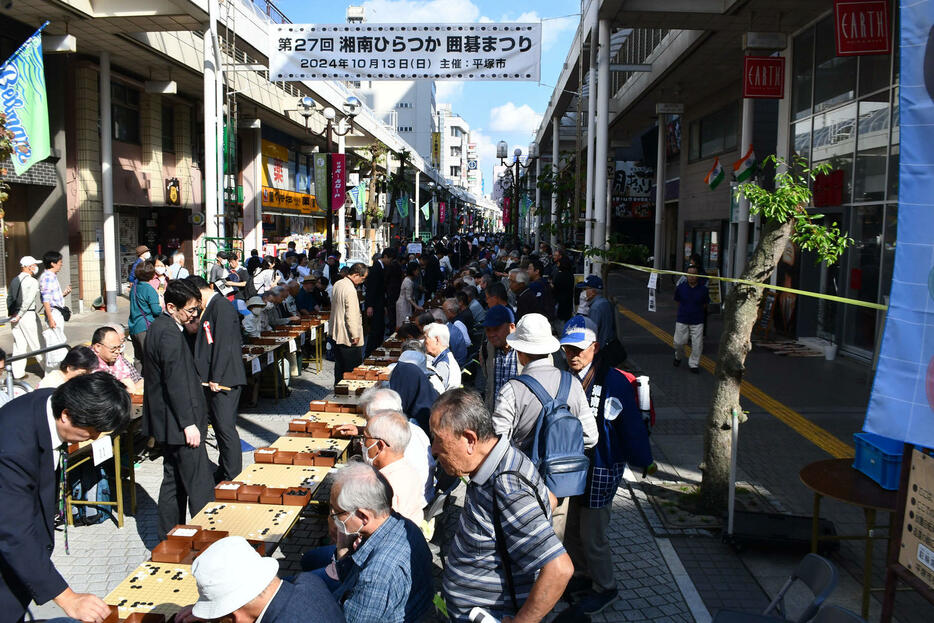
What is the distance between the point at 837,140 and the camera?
13.4 metres

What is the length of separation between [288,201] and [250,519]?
29.5 meters

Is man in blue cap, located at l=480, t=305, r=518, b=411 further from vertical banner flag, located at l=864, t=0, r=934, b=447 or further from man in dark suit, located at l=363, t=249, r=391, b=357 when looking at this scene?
man in dark suit, located at l=363, t=249, r=391, b=357

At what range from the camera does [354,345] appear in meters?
9.53

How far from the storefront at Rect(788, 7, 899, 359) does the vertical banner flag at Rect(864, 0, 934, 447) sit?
8.93m

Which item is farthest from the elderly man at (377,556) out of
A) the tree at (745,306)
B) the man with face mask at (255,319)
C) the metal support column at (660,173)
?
the metal support column at (660,173)

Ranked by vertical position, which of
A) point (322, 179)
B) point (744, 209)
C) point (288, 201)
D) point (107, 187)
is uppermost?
point (322, 179)

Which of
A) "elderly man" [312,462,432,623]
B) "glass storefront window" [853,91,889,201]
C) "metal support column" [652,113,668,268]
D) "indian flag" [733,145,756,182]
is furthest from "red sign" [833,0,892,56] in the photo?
"metal support column" [652,113,668,268]

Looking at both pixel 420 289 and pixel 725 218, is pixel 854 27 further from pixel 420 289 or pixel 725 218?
pixel 725 218

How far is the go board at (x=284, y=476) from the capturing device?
4.96 metres

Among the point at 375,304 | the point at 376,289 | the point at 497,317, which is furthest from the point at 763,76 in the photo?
the point at 497,317

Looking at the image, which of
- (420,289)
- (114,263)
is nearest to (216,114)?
(114,263)

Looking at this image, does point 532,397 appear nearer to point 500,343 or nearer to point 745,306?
point 500,343

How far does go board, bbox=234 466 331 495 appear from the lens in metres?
4.96

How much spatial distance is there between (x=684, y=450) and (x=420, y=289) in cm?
1039
